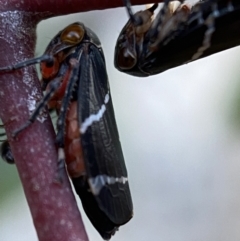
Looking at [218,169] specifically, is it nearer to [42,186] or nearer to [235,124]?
[235,124]

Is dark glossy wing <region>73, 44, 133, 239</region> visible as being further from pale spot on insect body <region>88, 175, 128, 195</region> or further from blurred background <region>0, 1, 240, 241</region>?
blurred background <region>0, 1, 240, 241</region>

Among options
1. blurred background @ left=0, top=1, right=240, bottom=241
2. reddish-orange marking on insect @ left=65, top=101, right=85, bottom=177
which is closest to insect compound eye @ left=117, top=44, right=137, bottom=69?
reddish-orange marking on insect @ left=65, top=101, right=85, bottom=177

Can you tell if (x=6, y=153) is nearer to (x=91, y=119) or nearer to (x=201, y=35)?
(x=91, y=119)

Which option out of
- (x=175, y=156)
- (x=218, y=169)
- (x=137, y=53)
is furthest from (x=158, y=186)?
(x=137, y=53)

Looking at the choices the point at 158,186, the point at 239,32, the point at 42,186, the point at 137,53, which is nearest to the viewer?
the point at 42,186

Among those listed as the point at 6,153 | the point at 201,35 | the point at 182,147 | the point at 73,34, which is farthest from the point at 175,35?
the point at 182,147

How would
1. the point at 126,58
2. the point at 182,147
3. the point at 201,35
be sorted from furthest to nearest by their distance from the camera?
the point at 182,147 < the point at 126,58 < the point at 201,35
